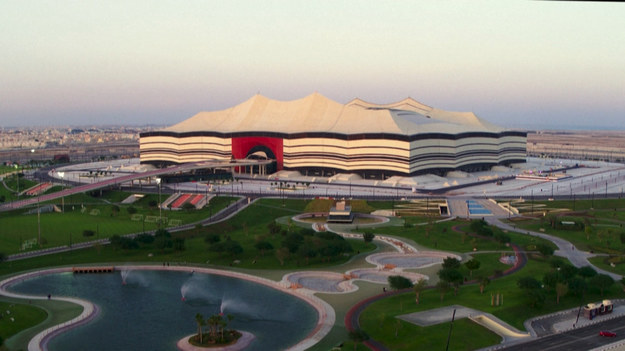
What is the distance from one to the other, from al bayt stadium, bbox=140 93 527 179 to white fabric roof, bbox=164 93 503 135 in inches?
11.0

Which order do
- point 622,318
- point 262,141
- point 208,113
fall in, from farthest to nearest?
1. point 208,113
2. point 262,141
3. point 622,318

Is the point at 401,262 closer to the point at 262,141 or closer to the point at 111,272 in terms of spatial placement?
the point at 111,272

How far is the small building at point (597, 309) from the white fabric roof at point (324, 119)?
100.0 m

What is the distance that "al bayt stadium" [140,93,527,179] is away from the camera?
150 meters

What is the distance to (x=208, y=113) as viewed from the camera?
187 metres

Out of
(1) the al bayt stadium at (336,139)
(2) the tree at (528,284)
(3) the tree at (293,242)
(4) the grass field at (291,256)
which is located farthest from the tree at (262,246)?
(1) the al bayt stadium at (336,139)

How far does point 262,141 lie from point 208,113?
29551 millimetres

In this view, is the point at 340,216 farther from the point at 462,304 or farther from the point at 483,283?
the point at 462,304

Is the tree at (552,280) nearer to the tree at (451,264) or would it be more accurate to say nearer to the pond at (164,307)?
the tree at (451,264)

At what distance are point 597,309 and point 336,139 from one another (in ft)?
357

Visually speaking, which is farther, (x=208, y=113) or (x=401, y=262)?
(x=208, y=113)

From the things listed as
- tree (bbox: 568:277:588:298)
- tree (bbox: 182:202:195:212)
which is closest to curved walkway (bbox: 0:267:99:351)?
tree (bbox: 182:202:195:212)

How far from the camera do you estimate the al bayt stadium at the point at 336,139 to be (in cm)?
14975

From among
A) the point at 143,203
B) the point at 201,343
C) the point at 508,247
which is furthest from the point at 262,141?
the point at 201,343
